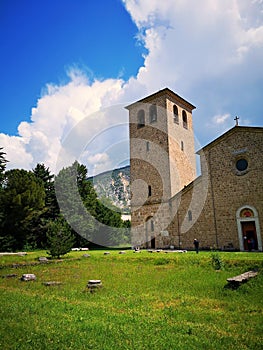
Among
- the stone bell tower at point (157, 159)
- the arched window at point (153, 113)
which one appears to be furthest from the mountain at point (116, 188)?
the arched window at point (153, 113)

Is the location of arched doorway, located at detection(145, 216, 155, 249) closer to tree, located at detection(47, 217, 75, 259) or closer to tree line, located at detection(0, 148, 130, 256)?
tree line, located at detection(0, 148, 130, 256)

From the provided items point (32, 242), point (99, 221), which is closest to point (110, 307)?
point (32, 242)

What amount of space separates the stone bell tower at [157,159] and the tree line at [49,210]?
828 centimetres

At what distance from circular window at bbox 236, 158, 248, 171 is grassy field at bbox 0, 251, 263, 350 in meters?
11.0

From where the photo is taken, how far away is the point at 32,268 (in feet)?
50.4

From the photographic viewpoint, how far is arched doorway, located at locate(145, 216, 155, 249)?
26822 mm

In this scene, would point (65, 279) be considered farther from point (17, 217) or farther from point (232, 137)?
point (17, 217)

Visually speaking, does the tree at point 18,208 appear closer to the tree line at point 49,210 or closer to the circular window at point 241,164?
the tree line at point 49,210

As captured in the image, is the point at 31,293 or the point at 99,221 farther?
the point at 99,221

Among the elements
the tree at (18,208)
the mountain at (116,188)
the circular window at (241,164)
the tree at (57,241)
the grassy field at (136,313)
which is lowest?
the grassy field at (136,313)

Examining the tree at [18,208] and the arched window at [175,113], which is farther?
the tree at [18,208]

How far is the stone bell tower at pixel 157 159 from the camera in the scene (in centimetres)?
2686

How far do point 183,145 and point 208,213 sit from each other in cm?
972

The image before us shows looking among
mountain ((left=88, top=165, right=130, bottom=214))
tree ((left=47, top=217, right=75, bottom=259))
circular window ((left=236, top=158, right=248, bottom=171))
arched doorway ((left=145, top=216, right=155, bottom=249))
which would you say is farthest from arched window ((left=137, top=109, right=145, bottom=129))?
mountain ((left=88, top=165, right=130, bottom=214))
